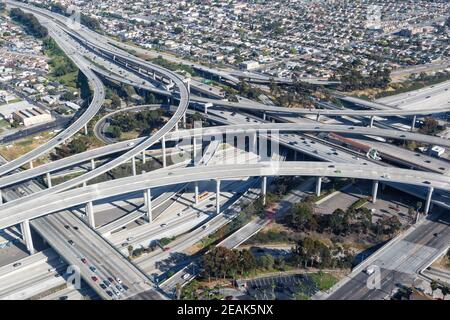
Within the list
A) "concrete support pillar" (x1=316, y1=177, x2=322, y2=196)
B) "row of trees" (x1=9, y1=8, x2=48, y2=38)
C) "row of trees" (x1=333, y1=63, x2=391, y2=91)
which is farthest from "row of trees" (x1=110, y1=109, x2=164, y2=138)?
"row of trees" (x1=9, y1=8, x2=48, y2=38)

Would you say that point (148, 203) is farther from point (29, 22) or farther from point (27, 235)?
point (29, 22)

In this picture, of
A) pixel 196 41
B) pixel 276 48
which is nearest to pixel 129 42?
pixel 196 41

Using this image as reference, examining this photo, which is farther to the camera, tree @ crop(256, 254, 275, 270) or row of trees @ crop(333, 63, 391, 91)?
row of trees @ crop(333, 63, 391, 91)

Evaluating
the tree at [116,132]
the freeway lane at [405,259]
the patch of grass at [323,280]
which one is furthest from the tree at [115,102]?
the freeway lane at [405,259]

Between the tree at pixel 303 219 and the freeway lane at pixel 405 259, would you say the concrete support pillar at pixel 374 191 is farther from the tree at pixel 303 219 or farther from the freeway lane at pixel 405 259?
the tree at pixel 303 219

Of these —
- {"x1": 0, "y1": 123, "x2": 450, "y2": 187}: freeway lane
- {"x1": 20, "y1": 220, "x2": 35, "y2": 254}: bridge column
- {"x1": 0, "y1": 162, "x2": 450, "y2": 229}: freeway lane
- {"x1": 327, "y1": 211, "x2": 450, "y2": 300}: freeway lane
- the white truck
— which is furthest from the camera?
{"x1": 0, "y1": 123, "x2": 450, "y2": 187}: freeway lane

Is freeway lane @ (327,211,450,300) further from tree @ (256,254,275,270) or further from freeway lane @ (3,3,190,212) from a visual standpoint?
freeway lane @ (3,3,190,212)

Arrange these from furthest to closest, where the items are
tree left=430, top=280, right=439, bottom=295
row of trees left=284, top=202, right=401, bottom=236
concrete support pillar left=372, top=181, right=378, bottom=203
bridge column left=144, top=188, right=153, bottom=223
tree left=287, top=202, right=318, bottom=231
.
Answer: concrete support pillar left=372, top=181, right=378, bottom=203 → bridge column left=144, top=188, right=153, bottom=223 → tree left=287, top=202, right=318, bottom=231 → row of trees left=284, top=202, right=401, bottom=236 → tree left=430, top=280, right=439, bottom=295
